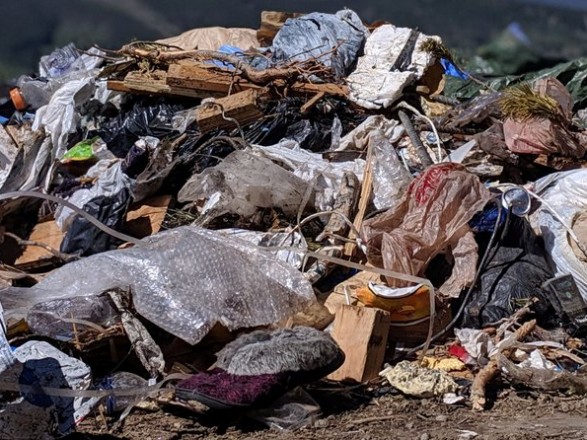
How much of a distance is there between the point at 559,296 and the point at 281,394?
168 centimetres

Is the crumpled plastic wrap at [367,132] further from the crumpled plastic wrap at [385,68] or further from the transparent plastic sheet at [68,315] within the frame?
the transparent plastic sheet at [68,315]

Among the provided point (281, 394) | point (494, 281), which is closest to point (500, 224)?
point (494, 281)

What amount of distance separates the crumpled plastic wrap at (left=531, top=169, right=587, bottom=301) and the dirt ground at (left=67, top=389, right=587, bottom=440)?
904 millimetres

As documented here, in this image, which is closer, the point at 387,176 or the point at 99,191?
the point at 387,176

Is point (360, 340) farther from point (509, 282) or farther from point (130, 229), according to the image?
point (130, 229)

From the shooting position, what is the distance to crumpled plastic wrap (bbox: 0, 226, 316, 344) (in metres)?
4.09

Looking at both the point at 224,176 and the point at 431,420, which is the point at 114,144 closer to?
the point at 224,176

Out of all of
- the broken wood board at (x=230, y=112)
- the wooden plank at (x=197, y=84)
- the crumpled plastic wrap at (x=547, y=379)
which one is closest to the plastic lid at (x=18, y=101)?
the wooden plank at (x=197, y=84)

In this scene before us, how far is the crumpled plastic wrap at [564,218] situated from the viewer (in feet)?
15.0

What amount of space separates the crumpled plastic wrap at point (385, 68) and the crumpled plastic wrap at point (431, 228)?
1176mm

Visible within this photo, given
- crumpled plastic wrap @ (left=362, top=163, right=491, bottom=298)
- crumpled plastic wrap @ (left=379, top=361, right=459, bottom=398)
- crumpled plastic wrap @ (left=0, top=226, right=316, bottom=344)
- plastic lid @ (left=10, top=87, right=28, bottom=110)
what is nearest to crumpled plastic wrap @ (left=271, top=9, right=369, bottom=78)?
crumpled plastic wrap @ (left=362, top=163, right=491, bottom=298)

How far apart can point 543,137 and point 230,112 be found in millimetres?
1935

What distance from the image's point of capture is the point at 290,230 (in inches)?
185

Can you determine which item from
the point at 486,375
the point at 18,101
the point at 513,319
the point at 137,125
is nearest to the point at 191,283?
the point at 486,375
